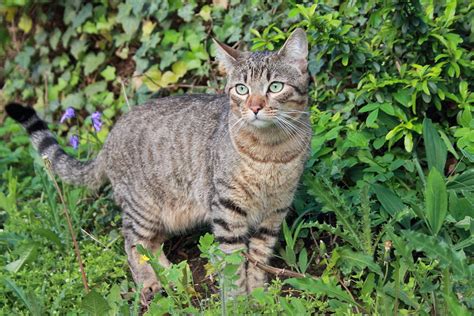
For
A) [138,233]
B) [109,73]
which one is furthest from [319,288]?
[109,73]

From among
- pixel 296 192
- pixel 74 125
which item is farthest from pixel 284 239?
pixel 74 125

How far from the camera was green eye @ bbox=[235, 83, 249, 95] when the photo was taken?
4320mm

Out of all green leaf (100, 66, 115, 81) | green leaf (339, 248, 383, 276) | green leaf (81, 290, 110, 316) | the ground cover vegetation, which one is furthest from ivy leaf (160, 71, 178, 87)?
green leaf (81, 290, 110, 316)

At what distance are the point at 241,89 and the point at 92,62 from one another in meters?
3.11

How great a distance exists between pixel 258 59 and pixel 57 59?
3.52 meters

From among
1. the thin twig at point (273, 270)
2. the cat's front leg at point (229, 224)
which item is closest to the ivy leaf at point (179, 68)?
the cat's front leg at point (229, 224)

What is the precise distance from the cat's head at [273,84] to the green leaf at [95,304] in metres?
1.27

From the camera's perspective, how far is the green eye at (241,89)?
4.32 metres

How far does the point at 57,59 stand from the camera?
24.2 ft

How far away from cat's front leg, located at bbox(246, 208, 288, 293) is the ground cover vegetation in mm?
126

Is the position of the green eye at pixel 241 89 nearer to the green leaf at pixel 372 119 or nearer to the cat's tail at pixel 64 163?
the green leaf at pixel 372 119

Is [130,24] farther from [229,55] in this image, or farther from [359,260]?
[359,260]

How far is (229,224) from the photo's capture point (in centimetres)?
441

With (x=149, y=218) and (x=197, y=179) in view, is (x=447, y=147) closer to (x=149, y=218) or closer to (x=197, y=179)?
(x=197, y=179)
